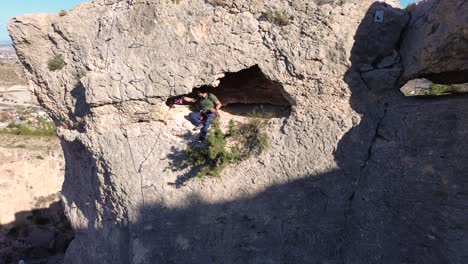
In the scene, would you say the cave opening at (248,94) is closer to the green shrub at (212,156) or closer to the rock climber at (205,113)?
the rock climber at (205,113)

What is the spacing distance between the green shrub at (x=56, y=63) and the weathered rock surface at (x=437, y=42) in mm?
6529

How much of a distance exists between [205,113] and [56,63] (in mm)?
3338

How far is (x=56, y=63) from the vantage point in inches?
256

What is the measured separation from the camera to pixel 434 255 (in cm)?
455

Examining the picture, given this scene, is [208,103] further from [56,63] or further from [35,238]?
[35,238]

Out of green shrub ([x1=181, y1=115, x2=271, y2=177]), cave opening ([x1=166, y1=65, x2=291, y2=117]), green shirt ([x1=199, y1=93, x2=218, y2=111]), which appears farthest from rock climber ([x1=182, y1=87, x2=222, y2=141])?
cave opening ([x1=166, y1=65, x2=291, y2=117])

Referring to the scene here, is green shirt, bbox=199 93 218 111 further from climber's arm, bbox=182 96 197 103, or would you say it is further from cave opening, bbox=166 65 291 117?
cave opening, bbox=166 65 291 117

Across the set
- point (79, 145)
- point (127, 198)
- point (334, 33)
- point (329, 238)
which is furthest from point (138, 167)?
point (334, 33)

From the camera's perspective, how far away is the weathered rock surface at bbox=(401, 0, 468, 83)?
4.11m

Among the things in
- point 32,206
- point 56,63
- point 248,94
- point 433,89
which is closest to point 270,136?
point 248,94

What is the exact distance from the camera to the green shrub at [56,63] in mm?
6496

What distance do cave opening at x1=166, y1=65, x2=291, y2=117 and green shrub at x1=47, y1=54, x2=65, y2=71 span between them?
2.37m

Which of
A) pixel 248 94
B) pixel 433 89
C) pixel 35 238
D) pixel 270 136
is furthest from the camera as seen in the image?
pixel 35 238

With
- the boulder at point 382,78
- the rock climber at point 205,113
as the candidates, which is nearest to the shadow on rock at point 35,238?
the rock climber at point 205,113
